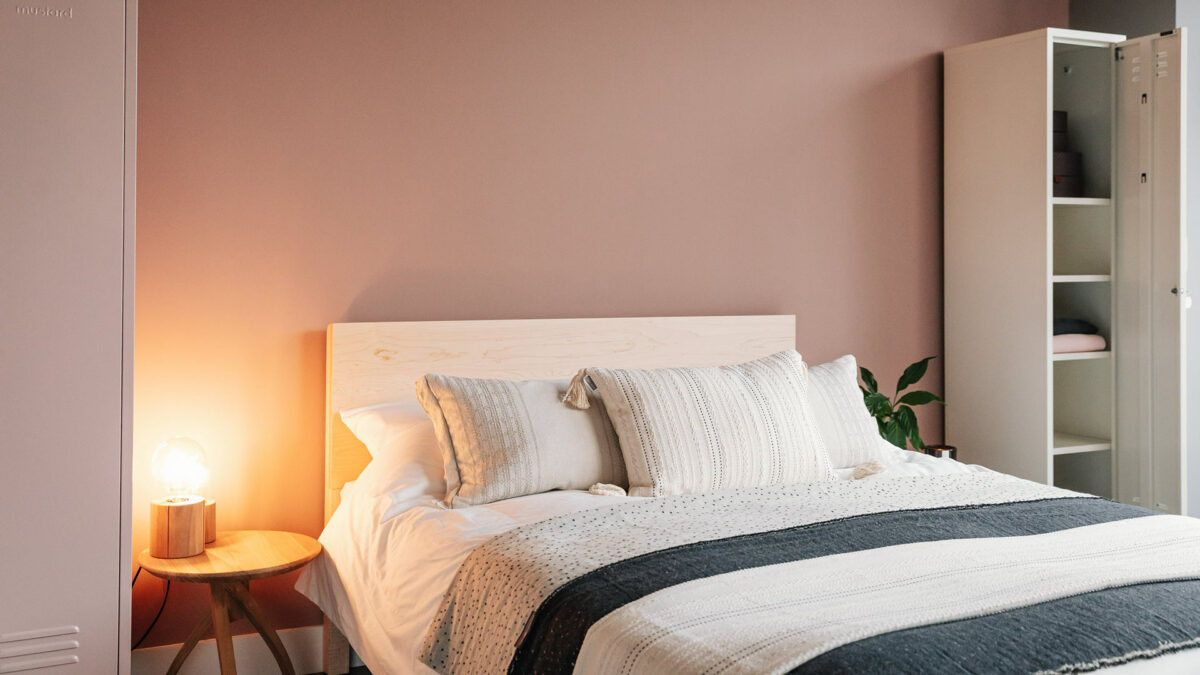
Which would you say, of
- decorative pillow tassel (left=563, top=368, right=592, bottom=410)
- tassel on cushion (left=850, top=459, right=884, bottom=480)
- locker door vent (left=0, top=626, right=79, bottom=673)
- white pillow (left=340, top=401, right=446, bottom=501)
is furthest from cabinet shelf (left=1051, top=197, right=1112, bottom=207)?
locker door vent (left=0, top=626, right=79, bottom=673)

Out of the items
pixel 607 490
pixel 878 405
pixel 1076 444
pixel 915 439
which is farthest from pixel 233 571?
pixel 1076 444

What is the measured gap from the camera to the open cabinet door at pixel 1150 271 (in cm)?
323

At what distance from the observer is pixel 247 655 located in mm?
2779

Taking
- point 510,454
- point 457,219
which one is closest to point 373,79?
point 457,219

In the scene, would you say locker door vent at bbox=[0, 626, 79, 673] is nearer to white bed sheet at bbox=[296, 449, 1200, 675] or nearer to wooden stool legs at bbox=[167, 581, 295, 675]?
wooden stool legs at bbox=[167, 581, 295, 675]

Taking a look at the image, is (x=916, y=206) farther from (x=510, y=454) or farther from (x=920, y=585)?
(x=920, y=585)

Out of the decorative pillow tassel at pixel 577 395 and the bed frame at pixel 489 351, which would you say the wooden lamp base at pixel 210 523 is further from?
the decorative pillow tassel at pixel 577 395

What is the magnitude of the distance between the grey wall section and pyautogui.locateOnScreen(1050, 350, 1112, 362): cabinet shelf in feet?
3.64

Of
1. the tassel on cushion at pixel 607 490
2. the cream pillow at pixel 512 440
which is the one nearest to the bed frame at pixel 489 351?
the cream pillow at pixel 512 440

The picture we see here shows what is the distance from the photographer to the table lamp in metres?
2.44

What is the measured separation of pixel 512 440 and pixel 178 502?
82 cm

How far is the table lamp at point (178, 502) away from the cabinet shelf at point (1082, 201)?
2616 millimetres

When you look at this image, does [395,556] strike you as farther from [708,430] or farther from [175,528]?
[708,430]

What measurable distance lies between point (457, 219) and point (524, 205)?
21 cm
